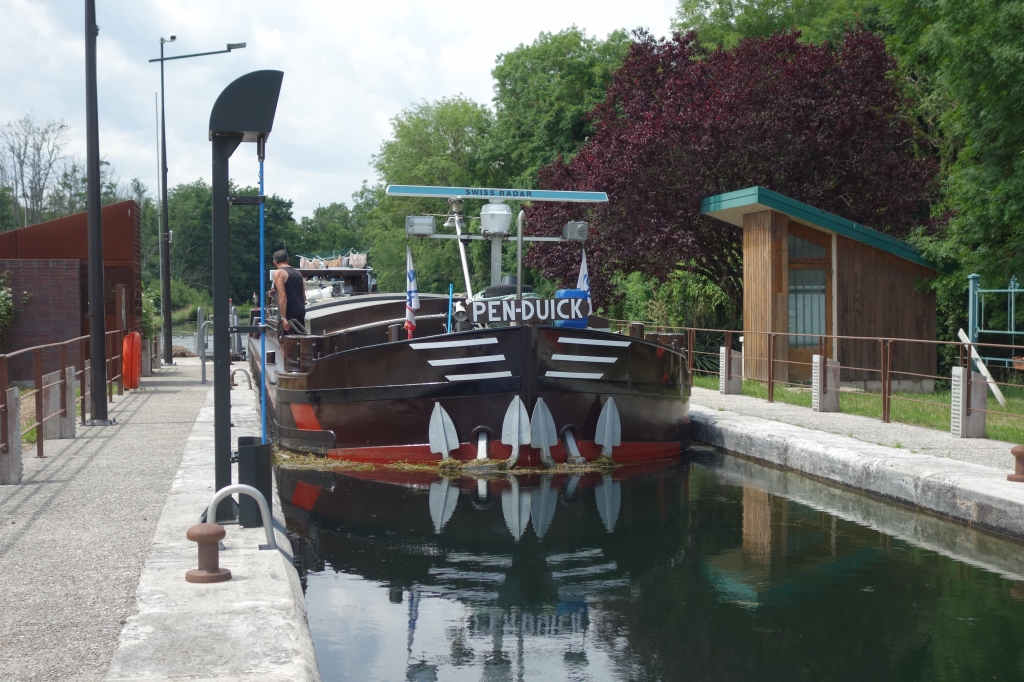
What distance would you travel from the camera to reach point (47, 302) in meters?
18.0

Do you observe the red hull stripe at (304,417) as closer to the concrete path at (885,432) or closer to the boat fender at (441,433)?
the boat fender at (441,433)

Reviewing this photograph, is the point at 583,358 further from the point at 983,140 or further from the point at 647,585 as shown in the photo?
the point at 983,140

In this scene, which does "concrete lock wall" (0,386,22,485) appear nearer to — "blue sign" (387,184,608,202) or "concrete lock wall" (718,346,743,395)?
"blue sign" (387,184,608,202)

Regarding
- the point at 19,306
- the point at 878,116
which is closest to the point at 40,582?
the point at 19,306

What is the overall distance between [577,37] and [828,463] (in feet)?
138

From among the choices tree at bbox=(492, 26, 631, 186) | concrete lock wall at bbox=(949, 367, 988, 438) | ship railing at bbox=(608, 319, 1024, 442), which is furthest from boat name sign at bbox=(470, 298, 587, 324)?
tree at bbox=(492, 26, 631, 186)

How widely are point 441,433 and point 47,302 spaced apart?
10361mm

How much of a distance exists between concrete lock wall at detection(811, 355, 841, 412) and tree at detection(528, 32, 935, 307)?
6890 millimetres

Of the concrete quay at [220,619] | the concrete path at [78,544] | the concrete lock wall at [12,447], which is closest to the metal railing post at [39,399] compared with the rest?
the concrete path at [78,544]

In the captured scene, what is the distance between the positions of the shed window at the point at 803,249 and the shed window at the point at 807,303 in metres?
0.02

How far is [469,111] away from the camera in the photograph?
58.7 meters

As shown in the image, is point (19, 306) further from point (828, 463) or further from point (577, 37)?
point (577, 37)

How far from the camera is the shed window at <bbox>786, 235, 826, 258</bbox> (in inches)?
696

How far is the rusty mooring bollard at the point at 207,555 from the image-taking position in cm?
518
